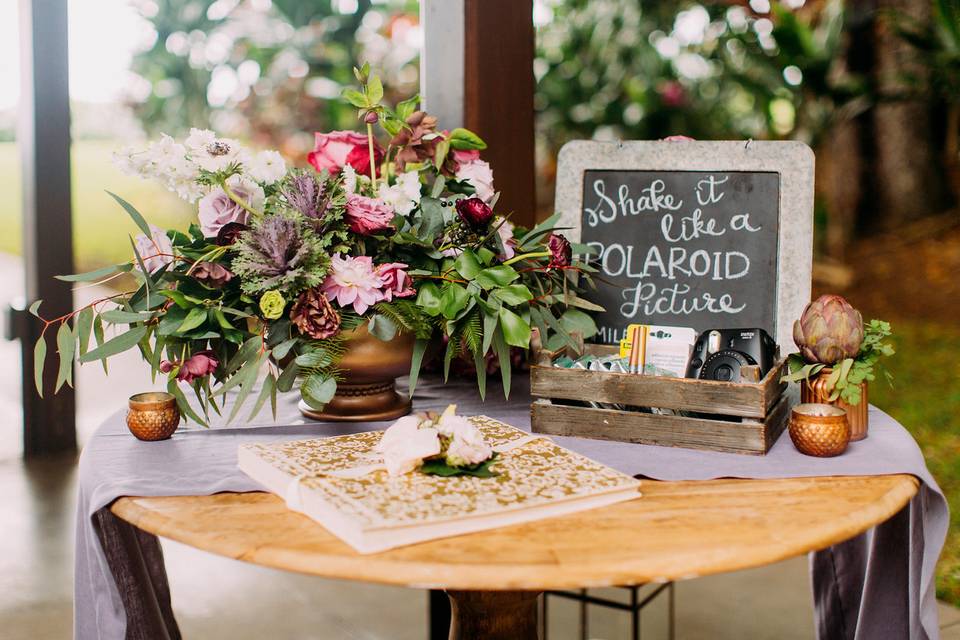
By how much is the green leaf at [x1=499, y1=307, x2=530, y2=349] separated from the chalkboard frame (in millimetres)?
380

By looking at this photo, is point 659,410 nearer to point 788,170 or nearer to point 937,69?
point 788,170

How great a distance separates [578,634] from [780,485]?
140cm

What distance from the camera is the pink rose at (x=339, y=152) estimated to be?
149 centimetres

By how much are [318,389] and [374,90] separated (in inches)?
17.9

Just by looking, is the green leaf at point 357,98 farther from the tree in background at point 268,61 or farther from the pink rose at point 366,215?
the tree in background at point 268,61

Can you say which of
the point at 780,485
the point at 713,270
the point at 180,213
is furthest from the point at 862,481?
the point at 180,213

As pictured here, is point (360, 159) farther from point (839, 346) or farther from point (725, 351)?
point (839, 346)

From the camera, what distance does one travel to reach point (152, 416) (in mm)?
1324

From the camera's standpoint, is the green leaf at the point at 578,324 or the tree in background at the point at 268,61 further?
the tree in background at the point at 268,61

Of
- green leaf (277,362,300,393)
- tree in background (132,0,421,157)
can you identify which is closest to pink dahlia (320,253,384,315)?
green leaf (277,362,300,393)

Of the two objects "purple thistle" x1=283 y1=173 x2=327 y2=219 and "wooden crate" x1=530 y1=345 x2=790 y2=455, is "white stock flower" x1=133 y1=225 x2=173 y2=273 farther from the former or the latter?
"wooden crate" x1=530 y1=345 x2=790 y2=455

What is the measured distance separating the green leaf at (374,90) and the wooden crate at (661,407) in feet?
1.46

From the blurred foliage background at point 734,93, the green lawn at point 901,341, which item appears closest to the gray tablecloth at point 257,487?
the green lawn at point 901,341

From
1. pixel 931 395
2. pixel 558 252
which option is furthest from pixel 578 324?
pixel 931 395
